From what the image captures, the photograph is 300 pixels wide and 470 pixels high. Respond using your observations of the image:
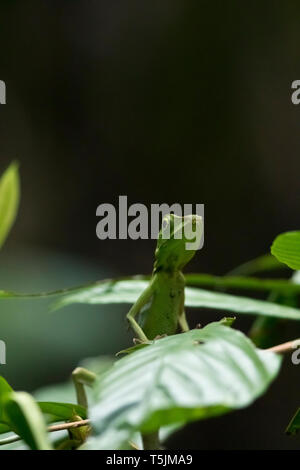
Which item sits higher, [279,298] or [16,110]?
[16,110]

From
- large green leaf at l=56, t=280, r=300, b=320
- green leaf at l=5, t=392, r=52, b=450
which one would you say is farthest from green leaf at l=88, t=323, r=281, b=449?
large green leaf at l=56, t=280, r=300, b=320

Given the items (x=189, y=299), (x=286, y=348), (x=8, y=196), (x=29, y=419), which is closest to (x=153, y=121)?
(x=189, y=299)

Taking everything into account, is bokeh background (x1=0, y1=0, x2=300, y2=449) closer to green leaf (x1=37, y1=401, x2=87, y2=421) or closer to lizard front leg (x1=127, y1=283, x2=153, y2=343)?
lizard front leg (x1=127, y1=283, x2=153, y2=343)

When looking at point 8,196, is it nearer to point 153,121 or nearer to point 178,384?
point 178,384

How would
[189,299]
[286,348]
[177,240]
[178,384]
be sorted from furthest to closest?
1. [189,299]
2. [177,240]
3. [286,348]
4. [178,384]

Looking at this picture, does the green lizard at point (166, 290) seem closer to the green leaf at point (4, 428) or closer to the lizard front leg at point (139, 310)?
the lizard front leg at point (139, 310)

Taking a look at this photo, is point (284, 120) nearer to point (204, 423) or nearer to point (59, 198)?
point (59, 198)
